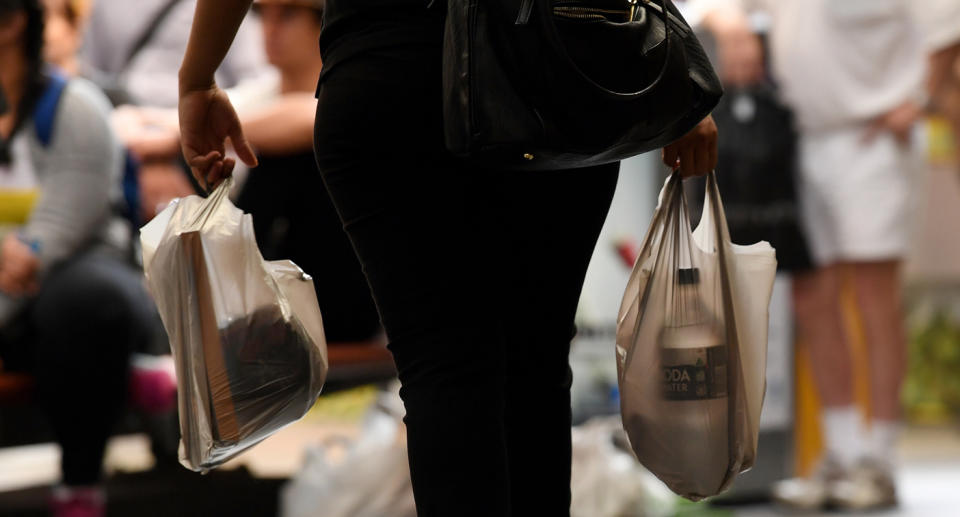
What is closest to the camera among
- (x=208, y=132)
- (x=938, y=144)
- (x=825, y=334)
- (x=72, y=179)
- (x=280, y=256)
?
(x=208, y=132)

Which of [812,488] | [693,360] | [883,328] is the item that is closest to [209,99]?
[693,360]

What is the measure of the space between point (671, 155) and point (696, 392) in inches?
10.7

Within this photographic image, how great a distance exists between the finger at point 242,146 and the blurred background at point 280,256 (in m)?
1.43

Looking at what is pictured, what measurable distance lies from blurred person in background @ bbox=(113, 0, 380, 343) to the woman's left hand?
502 mm

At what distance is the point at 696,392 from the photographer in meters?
1.34

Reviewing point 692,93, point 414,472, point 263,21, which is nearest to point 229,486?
point 263,21

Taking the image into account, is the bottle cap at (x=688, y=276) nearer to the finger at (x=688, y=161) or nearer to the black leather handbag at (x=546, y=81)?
the finger at (x=688, y=161)

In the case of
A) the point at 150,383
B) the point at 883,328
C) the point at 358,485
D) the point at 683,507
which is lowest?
the point at 683,507

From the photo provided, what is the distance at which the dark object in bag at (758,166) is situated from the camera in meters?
3.47

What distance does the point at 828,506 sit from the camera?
3.58 meters

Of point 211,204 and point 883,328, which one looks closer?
point 211,204

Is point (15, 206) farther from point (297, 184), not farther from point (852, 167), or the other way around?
point (852, 167)

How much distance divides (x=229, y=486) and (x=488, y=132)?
2.17 m

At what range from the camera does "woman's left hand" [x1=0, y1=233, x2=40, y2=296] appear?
2.75 m
